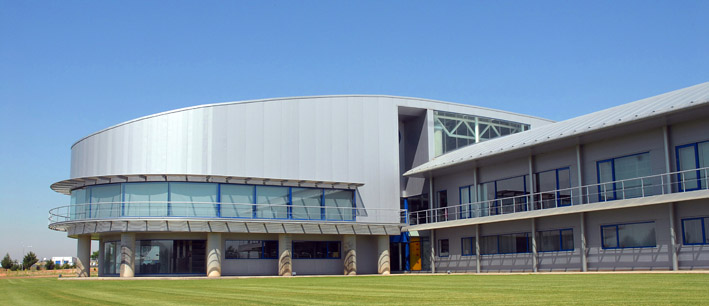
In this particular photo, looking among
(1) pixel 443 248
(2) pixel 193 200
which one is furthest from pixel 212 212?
(1) pixel 443 248

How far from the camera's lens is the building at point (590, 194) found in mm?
23375

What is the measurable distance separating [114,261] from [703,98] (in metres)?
27.8

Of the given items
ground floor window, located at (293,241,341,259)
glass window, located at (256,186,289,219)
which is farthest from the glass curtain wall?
glass window, located at (256,186,289,219)

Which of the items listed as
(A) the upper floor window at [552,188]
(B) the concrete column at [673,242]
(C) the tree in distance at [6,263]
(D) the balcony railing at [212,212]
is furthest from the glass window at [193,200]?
(C) the tree in distance at [6,263]

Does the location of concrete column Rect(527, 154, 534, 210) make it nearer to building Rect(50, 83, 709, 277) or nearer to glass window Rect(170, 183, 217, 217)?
building Rect(50, 83, 709, 277)

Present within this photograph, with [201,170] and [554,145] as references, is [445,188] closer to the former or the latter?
[554,145]

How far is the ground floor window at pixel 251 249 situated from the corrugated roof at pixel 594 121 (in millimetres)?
8452

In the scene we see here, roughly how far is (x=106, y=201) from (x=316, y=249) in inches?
427

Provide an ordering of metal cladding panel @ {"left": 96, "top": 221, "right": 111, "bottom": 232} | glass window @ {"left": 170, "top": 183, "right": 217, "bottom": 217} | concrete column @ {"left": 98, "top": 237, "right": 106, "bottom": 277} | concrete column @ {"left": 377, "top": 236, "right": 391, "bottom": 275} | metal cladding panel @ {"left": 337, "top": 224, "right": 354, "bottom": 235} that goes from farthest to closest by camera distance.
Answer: concrete column @ {"left": 377, "top": 236, "right": 391, "bottom": 275}, concrete column @ {"left": 98, "top": 237, "right": 106, "bottom": 277}, metal cladding panel @ {"left": 337, "top": 224, "right": 354, "bottom": 235}, glass window @ {"left": 170, "top": 183, "right": 217, "bottom": 217}, metal cladding panel @ {"left": 96, "top": 221, "right": 111, "bottom": 232}

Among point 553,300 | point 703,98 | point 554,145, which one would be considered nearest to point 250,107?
point 554,145

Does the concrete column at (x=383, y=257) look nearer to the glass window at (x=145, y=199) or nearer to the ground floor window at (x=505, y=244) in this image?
the ground floor window at (x=505, y=244)

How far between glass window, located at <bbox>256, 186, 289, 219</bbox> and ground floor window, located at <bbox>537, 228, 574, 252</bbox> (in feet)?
41.2

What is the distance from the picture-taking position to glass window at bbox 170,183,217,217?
32.9 metres

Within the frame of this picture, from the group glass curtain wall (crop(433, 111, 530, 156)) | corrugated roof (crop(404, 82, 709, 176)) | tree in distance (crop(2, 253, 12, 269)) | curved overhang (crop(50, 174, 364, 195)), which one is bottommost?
tree in distance (crop(2, 253, 12, 269))
